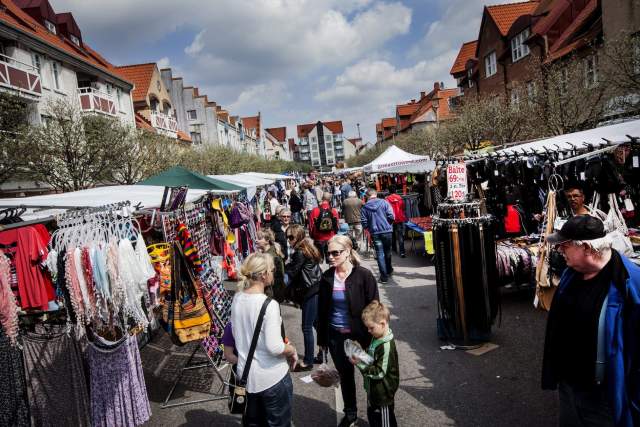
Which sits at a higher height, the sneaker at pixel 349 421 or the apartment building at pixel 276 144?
the apartment building at pixel 276 144

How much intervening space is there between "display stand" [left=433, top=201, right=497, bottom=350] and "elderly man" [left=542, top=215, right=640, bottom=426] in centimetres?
231

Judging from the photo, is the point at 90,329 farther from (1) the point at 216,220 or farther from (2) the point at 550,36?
(2) the point at 550,36

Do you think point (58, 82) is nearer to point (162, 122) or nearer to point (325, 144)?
point (162, 122)

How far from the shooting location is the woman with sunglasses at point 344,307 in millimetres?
3547

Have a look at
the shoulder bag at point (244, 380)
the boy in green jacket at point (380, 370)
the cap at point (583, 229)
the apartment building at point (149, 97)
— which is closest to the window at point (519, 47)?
the apartment building at point (149, 97)

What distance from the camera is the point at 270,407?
2818mm

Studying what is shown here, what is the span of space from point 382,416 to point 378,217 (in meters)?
5.42

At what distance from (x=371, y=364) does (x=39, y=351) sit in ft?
10.3

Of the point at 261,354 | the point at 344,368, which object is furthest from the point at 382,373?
the point at 261,354

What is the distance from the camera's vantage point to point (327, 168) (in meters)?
123

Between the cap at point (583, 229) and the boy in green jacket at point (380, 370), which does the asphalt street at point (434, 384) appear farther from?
the cap at point (583, 229)

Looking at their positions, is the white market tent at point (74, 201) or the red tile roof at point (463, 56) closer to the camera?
the white market tent at point (74, 201)

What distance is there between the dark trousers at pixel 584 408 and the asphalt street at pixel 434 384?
46.7 inches

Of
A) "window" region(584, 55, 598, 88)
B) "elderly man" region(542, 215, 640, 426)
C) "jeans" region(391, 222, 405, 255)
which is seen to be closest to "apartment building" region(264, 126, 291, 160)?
"window" region(584, 55, 598, 88)
